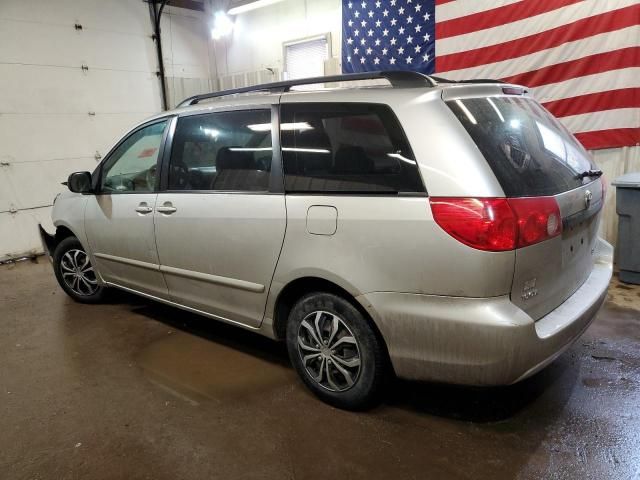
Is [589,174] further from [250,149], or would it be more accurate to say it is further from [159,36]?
[159,36]

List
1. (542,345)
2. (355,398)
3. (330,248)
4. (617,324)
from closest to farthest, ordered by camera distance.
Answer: (542,345)
(330,248)
(355,398)
(617,324)

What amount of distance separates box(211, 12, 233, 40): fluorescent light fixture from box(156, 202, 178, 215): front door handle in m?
5.57

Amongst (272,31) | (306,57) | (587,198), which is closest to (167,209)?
(587,198)

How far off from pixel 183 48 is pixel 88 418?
697 centimetres

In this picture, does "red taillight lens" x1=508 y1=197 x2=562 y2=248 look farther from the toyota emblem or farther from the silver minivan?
the toyota emblem

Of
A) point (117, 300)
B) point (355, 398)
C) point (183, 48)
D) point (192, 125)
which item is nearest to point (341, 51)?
point (183, 48)

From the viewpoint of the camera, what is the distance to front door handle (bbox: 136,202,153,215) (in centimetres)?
306

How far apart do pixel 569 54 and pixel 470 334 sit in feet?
11.9

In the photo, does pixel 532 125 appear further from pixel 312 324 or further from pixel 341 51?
pixel 341 51

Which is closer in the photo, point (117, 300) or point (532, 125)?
point (532, 125)

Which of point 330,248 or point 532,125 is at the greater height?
point 532,125

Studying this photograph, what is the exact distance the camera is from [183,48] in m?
7.84

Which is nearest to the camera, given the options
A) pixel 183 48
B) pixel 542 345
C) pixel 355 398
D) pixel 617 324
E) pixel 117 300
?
pixel 542 345

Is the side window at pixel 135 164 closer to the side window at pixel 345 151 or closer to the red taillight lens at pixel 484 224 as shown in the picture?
the side window at pixel 345 151
